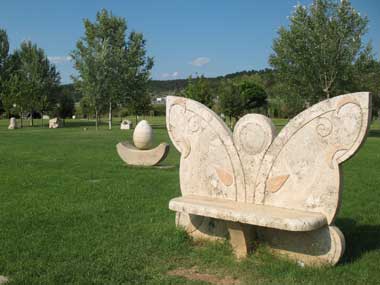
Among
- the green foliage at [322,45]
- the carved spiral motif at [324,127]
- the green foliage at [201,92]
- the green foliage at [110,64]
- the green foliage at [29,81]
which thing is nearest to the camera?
the carved spiral motif at [324,127]

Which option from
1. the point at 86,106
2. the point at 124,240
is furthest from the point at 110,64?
the point at 124,240

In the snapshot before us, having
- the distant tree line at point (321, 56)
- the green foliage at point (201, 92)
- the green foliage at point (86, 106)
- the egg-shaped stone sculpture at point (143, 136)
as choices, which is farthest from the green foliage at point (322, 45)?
the egg-shaped stone sculpture at point (143, 136)

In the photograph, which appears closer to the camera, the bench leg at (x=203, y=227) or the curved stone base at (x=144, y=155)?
the bench leg at (x=203, y=227)

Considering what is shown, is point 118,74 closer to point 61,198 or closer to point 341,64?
point 341,64

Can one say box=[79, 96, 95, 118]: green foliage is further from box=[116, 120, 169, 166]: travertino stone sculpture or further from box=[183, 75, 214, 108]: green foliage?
box=[116, 120, 169, 166]: travertino stone sculpture

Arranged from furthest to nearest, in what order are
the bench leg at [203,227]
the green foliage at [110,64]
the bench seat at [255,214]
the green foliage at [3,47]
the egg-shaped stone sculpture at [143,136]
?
the green foliage at [3,47], the green foliage at [110,64], the egg-shaped stone sculpture at [143,136], the bench leg at [203,227], the bench seat at [255,214]

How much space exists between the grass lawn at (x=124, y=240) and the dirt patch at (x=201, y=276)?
0.08 meters

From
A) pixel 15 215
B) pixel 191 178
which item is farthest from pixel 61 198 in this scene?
pixel 191 178

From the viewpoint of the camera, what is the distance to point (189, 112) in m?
6.01

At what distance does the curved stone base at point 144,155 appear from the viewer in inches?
535

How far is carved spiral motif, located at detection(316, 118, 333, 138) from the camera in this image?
4828 millimetres

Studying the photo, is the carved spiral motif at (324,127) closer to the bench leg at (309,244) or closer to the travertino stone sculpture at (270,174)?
the travertino stone sculpture at (270,174)

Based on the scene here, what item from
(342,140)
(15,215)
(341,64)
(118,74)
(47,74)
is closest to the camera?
(342,140)

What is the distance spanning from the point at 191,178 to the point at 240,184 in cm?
77
